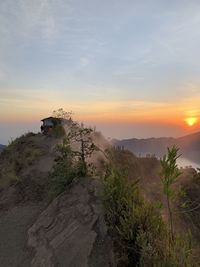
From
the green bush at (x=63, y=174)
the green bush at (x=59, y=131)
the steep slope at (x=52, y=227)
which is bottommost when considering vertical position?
the steep slope at (x=52, y=227)

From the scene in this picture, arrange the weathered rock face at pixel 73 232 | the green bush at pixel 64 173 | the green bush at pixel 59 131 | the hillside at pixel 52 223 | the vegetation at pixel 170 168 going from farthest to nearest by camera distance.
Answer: the green bush at pixel 59 131
the green bush at pixel 64 173
the hillside at pixel 52 223
the weathered rock face at pixel 73 232
the vegetation at pixel 170 168

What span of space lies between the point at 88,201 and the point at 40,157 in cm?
1093

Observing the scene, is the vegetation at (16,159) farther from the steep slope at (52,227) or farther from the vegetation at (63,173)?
the vegetation at (63,173)

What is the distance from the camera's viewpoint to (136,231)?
9.12 metres

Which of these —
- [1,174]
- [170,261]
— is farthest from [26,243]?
[1,174]

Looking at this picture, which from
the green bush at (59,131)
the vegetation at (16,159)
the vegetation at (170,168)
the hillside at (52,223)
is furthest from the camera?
the green bush at (59,131)

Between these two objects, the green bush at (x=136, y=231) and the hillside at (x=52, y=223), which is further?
the hillside at (x=52, y=223)

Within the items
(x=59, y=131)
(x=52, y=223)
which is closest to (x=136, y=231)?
(x=52, y=223)

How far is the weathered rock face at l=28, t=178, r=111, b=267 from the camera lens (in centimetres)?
927

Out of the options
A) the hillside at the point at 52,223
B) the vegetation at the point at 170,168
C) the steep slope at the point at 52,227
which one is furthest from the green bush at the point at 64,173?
the vegetation at the point at 170,168

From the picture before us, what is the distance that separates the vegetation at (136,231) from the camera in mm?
7941

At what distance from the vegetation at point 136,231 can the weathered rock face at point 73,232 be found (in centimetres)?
44

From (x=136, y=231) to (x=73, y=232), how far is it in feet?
7.22

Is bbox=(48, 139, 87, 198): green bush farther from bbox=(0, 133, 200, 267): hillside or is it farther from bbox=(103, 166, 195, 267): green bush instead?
bbox=(103, 166, 195, 267): green bush
